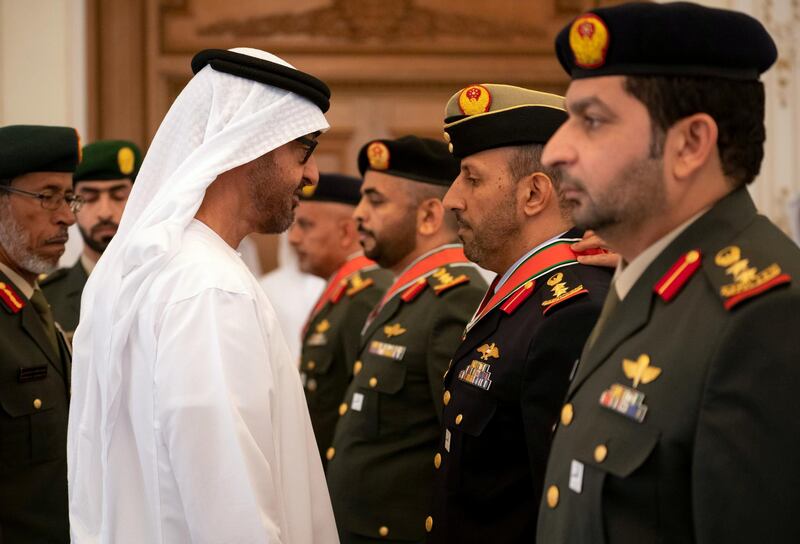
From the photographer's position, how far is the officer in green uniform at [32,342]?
247cm

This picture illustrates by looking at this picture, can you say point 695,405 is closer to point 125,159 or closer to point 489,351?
point 489,351

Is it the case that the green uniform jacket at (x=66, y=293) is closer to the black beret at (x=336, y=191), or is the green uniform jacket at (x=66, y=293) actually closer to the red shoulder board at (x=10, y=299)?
the red shoulder board at (x=10, y=299)

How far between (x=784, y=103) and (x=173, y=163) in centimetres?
352

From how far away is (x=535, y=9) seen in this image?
203 inches

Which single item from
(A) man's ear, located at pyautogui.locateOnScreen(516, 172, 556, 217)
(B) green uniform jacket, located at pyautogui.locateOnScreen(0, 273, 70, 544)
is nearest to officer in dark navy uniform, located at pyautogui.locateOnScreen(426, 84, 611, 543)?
(A) man's ear, located at pyautogui.locateOnScreen(516, 172, 556, 217)

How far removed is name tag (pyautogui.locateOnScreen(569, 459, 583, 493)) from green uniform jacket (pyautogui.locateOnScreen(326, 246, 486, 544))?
4.15ft

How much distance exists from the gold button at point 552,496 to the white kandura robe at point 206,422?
565 millimetres

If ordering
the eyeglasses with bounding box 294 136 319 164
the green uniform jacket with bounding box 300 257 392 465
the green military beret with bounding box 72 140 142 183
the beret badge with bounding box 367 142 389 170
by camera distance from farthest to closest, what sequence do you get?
1. the green uniform jacket with bounding box 300 257 392 465
2. the green military beret with bounding box 72 140 142 183
3. the beret badge with bounding box 367 142 389 170
4. the eyeglasses with bounding box 294 136 319 164

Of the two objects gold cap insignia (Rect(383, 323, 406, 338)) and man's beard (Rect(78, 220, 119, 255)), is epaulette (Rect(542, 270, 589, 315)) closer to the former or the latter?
gold cap insignia (Rect(383, 323, 406, 338))

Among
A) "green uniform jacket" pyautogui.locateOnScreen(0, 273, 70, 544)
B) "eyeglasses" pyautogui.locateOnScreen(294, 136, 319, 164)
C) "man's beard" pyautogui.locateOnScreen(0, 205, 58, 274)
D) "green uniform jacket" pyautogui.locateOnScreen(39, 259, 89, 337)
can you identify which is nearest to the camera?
"eyeglasses" pyautogui.locateOnScreen(294, 136, 319, 164)

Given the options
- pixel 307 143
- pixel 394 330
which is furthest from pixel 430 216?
pixel 307 143

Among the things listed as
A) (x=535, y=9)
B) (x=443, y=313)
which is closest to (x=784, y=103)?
(x=535, y=9)

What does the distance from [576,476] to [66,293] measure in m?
2.72

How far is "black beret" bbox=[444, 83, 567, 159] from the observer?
2303 mm
